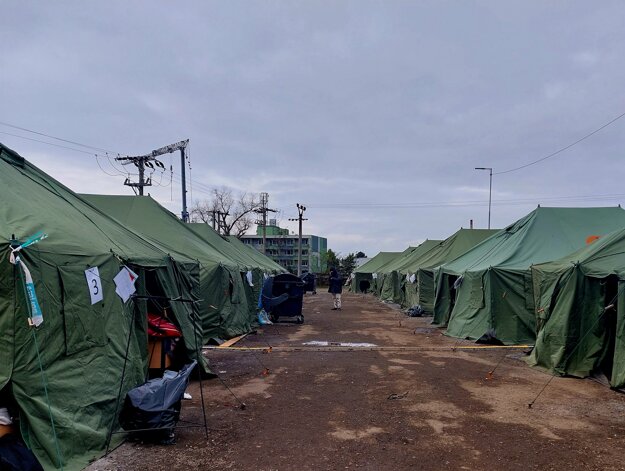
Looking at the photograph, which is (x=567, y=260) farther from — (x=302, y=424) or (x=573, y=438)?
(x=302, y=424)

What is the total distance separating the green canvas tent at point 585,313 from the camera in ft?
26.4

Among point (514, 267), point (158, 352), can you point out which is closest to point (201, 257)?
point (158, 352)

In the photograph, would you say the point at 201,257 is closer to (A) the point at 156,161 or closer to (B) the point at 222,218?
(A) the point at 156,161

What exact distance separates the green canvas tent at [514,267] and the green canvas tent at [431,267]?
4611 mm

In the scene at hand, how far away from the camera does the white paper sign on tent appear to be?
19.1 feet

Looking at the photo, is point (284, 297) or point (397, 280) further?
point (397, 280)

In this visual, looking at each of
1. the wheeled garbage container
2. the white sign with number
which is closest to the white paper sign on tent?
the white sign with number

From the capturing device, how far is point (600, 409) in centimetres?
639

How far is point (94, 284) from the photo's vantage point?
5316 millimetres

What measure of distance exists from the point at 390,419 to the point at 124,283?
376cm

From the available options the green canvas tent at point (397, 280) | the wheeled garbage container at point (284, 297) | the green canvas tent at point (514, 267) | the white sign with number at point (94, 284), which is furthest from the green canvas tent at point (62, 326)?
the green canvas tent at point (397, 280)

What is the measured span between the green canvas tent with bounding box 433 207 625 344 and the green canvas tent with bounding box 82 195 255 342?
638 cm

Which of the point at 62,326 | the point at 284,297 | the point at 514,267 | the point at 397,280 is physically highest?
the point at 514,267

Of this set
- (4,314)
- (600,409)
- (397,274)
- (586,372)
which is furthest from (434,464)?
(397,274)
